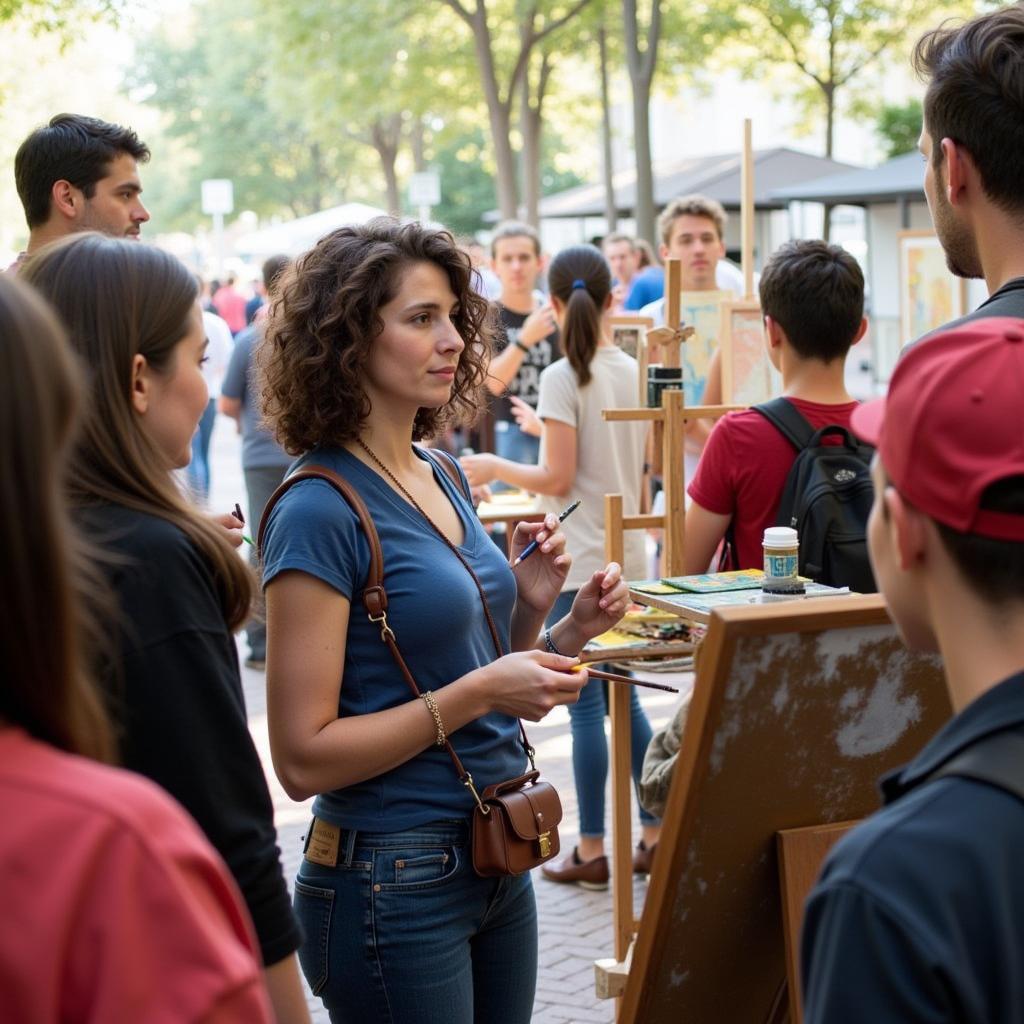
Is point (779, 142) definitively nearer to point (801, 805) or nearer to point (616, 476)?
point (616, 476)

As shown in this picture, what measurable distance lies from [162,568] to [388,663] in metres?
0.80

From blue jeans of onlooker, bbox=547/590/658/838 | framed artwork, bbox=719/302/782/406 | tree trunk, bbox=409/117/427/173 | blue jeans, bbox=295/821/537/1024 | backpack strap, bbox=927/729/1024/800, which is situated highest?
tree trunk, bbox=409/117/427/173

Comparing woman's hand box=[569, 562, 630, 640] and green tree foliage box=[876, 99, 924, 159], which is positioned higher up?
green tree foliage box=[876, 99, 924, 159]

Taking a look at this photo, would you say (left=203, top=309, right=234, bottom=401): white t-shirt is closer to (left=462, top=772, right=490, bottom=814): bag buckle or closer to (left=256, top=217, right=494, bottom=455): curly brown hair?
(left=256, top=217, right=494, bottom=455): curly brown hair

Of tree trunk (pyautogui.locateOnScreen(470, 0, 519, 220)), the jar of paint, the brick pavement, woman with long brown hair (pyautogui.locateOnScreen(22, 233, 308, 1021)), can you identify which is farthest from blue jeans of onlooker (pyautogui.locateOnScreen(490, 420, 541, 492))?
tree trunk (pyautogui.locateOnScreen(470, 0, 519, 220))

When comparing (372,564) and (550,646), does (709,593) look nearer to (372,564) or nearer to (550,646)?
(550,646)

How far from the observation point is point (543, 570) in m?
2.95

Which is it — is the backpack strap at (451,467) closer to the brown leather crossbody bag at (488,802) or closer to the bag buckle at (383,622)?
the brown leather crossbody bag at (488,802)

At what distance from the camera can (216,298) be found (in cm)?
2380

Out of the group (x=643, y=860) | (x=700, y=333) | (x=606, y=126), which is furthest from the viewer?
(x=606, y=126)

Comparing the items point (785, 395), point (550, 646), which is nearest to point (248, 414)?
point (785, 395)

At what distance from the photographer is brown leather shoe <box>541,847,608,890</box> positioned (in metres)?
5.52

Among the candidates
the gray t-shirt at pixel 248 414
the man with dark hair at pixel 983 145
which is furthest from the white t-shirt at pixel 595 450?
the gray t-shirt at pixel 248 414

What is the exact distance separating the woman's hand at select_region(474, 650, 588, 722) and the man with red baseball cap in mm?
1117
